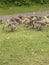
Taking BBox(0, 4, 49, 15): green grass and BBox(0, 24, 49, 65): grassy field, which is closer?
BBox(0, 24, 49, 65): grassy field

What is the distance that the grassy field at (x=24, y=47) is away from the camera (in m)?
8.79

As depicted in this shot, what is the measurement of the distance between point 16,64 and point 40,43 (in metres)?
2.01

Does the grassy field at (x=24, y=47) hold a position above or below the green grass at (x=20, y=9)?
above

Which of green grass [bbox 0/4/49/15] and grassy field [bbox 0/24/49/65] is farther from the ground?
grassy field [bbox 0/24/49/65]

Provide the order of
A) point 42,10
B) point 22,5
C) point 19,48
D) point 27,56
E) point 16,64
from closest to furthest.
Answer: point 16,64, point 27,56, point 19,48, point 42,10, point 22,5

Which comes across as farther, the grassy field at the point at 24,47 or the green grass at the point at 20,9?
the green grass at the point at 20,9

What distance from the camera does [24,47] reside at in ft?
32.3

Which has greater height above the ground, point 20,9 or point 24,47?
point 24,47

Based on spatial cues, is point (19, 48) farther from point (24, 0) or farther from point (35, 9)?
point (24, 0)

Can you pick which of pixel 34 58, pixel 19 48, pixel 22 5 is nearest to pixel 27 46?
pixel 19 48

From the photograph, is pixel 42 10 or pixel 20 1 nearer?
pixel 42 10

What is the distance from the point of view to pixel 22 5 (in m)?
23.4

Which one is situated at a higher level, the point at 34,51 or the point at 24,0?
the point at 34,51

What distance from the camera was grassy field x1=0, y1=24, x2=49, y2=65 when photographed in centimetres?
879
